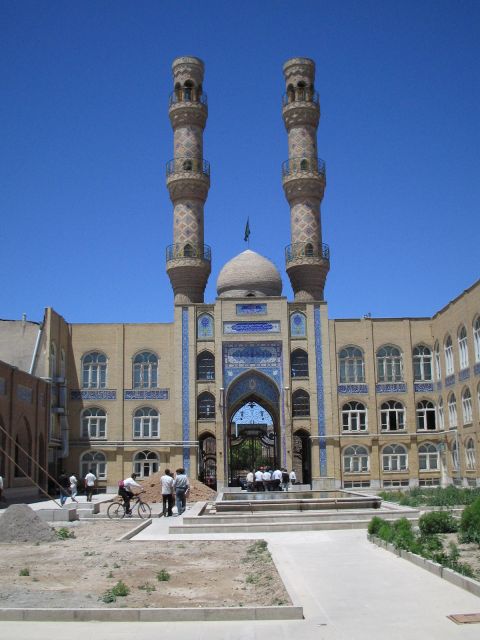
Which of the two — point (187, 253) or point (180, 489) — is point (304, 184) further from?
point (180, 489)

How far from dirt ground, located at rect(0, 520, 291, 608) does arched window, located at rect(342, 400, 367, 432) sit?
23224mm

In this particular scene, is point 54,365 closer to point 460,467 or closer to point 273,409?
point 273,409

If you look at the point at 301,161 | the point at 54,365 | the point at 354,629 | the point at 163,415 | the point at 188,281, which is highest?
the point at 301,161

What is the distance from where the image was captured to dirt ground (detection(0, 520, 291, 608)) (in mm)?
9016

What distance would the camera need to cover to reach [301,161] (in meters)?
41.0

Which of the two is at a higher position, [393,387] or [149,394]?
[393,387]

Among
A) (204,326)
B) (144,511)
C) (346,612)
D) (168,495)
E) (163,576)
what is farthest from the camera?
(204,326)

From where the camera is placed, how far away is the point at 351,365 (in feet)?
126

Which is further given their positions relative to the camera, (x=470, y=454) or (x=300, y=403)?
(x=300, y=403)

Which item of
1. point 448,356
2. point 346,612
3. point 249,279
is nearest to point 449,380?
point 448,356

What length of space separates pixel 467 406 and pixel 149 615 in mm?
27963

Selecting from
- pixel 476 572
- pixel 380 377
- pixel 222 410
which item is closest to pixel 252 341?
pixel 222 410

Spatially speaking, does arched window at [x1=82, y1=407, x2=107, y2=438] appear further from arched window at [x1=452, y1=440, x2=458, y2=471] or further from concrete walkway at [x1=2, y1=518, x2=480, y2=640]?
concrete walkway at [x1=2, y1=518, x2=480, y2=640]

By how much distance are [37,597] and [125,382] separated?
2940 centimetres
